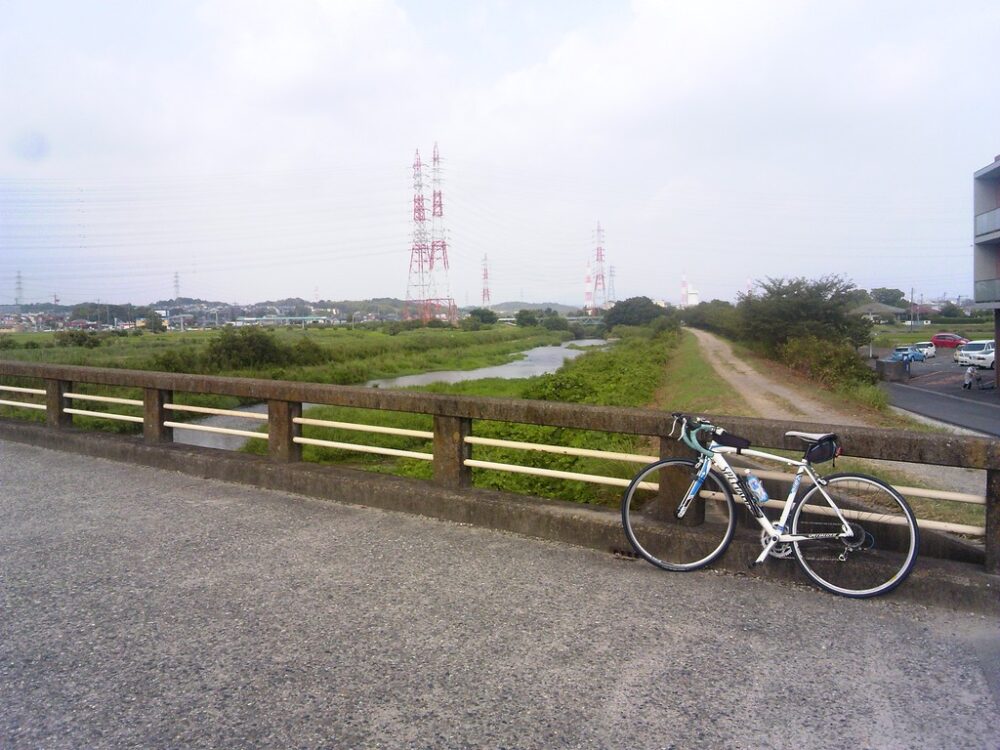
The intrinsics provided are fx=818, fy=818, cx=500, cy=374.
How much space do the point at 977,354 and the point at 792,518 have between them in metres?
50.1

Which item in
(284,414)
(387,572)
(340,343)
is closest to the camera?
(387,572)

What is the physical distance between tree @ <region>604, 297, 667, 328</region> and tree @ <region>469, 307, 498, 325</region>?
1517 centimetres

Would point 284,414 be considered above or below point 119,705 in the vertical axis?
above

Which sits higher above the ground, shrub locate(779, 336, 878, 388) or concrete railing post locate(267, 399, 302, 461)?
concrete railing post locate(267, 399, 302, 461)

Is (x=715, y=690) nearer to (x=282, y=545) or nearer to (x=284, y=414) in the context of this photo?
(x=282, y=545)

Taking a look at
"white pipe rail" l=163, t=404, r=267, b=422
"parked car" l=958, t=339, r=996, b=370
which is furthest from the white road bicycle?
"parked car" l=958, t=339, r=996, b=370

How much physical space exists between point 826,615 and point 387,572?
8.42 feet

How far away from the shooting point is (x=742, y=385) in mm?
24406

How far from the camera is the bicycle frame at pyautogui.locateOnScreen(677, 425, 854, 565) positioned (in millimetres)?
4762

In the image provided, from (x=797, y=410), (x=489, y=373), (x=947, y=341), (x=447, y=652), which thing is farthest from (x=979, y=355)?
(x=447, y=652)

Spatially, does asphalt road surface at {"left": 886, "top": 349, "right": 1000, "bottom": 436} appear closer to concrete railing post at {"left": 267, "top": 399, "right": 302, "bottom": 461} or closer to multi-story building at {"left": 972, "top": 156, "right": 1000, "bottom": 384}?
multi-story building at {"left": 972, "top": 156, "right": 1000, "bottom": 384}

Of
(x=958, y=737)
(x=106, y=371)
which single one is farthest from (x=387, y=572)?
(x=106, y=371)

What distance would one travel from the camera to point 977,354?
47.6 metres

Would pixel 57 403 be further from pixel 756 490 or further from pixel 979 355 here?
pixel 979 355
